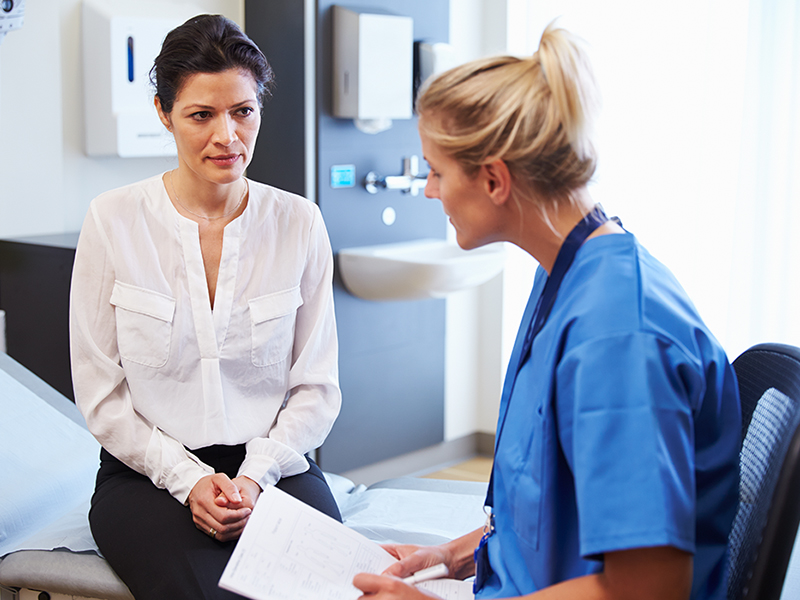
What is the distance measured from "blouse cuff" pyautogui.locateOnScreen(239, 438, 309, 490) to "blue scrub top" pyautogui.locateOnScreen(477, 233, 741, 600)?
1.85 feet

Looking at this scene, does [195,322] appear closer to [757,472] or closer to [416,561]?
[416,561]

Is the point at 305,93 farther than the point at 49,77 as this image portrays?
Yes

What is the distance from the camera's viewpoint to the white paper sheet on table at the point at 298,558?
3.03ft

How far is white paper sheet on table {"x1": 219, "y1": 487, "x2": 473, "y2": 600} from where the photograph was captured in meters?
0.92

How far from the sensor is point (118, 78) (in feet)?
7.29

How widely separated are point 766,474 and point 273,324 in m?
0.89

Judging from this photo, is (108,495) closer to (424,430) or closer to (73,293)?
(73,293)

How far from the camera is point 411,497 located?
5.71 feet

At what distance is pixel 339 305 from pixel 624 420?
1916 mm

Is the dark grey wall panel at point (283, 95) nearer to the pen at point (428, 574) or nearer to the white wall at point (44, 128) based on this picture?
the white wall at point (44, 128)

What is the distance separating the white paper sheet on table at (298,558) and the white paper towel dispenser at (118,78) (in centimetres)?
153

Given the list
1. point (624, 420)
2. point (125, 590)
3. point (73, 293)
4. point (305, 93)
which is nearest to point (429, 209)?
point (305, 93)

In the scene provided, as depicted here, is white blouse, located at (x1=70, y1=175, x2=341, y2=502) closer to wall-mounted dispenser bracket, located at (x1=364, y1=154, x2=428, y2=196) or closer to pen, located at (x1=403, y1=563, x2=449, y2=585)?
pen, located at (x1=403, y1=563, x2=449, y2=585)

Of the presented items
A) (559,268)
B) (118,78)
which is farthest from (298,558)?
(118,78)
